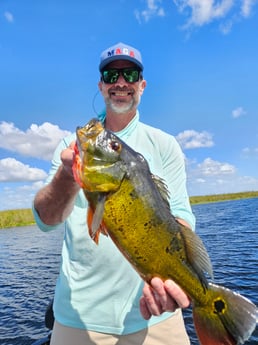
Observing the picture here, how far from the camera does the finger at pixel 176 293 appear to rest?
106 inches

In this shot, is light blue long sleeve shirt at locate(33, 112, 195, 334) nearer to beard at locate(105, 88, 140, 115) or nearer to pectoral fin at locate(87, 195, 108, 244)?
beard at locate(105, 88, 140, 115)

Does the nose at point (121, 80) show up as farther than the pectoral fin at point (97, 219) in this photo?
Yes

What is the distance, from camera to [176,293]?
270 centimetres

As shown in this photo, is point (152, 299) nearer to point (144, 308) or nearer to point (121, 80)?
point (144, 308)

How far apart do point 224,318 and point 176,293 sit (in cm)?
45

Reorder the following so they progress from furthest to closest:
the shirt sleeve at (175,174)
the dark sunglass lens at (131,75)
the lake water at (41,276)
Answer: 1. the lake water at (41,276)
2. the dark sunglass lens at (131,75)
3. the shirt sleeve at (175,174)

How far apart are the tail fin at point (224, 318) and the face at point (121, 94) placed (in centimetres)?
212

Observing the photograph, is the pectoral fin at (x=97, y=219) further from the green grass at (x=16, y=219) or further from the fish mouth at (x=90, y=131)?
the green grass at (x=16, y=219)

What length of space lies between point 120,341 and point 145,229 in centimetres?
152

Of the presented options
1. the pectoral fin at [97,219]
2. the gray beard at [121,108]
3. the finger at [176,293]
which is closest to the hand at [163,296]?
the finger at [176,293]

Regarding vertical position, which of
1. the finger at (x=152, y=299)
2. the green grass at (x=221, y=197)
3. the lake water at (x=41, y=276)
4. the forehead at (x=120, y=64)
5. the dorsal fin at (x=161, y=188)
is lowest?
the lake water at (x=41, y=276)

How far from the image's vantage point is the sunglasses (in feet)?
13.7

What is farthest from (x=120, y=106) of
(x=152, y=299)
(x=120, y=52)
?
(x=152, y=299)

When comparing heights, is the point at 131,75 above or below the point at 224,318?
above
